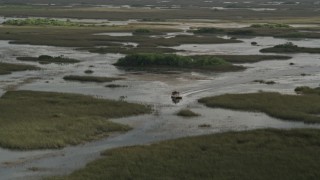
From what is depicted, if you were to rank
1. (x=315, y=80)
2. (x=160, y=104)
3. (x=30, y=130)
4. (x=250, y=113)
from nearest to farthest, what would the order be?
(x=30, y=130) < (x=250, y=113) < (x=160, y=104) < (x=315, y=80)

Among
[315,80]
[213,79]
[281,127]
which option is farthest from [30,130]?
[315,80]

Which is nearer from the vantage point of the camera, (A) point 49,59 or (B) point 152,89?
(B) point 152,89

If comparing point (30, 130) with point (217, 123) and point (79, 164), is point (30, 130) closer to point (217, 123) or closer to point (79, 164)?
point (79, 164)

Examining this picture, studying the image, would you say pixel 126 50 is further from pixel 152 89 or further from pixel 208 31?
pixel 208 31

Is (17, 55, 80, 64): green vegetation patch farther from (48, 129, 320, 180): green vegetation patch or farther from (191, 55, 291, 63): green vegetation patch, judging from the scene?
(48, 129, 320, 180): green vegetation patch

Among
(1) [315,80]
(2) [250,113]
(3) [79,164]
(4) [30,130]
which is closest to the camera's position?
(3) [79,164]

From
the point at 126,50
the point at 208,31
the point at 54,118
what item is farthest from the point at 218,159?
the point at 208,31

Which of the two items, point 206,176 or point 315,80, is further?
point 315,80

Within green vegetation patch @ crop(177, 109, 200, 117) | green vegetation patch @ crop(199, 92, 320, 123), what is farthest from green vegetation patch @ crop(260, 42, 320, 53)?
green vegetation patch @ crop(177, 109, 200, 117)
